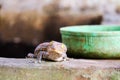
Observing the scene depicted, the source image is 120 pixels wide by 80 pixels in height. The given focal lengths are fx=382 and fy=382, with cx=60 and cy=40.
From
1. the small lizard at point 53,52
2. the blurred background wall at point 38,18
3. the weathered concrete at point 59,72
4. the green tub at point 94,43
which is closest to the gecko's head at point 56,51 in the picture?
the small lizard at point 53,52

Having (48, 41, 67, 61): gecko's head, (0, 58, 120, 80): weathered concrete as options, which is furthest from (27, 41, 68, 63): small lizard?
(0, 58, 120, 80): weathered concrete

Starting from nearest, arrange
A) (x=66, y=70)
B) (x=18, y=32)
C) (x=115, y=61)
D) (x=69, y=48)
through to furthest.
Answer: (x=66, y=70), (x=115, y=61), (x=69, y=48), (x=18, y=32)

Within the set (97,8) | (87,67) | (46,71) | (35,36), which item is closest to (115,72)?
(87,67)

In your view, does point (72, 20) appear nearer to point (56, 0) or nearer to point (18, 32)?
point (56, 0)

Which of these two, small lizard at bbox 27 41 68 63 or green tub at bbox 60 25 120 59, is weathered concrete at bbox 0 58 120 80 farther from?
green tub at bbox 60 25 120 59

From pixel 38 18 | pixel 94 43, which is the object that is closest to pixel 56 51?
pixel 94 43

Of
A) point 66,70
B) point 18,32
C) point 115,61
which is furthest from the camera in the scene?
point 18,32

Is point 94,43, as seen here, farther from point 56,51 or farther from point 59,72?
point 59,72
